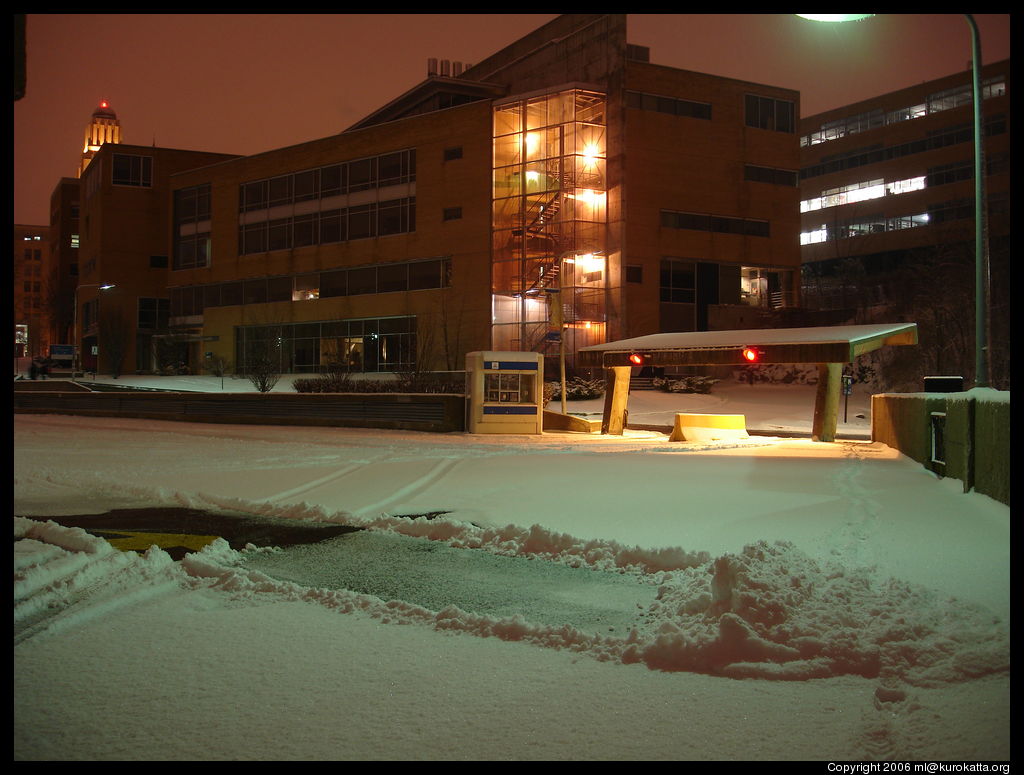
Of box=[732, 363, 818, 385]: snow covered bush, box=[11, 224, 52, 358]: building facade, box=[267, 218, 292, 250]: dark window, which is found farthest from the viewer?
box=[11, 224, 52, 358]: building facade

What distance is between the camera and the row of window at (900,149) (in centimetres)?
6869

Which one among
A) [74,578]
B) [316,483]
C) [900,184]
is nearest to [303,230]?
[316,483]

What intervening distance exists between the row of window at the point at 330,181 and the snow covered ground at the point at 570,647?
48.1m


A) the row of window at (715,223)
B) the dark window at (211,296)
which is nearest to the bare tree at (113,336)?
the dark window at (211,296)

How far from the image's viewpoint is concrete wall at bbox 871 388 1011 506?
8.93 metres

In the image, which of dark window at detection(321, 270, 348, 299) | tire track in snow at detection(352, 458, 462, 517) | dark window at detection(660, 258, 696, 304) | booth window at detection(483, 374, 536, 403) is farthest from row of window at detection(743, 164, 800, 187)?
tire track in snow at detection(352, 458, 462, 517)

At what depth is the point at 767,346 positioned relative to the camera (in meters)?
21.5

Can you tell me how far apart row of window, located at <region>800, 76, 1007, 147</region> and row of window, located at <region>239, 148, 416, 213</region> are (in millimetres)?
47451

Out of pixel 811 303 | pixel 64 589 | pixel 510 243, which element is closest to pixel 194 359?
pixel 510 243

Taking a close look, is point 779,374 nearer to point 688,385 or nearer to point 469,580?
point 688,385

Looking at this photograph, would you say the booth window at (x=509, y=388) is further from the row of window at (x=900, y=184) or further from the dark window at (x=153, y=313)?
the row of window at (x=900, y=184)

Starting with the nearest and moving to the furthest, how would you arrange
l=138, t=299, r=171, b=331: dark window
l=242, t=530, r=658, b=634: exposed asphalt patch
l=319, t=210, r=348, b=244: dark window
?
l=242, t=530, r=658, b=634: exposed asphalt patch, l=319, t=210, r=348, b=244: dark window, l=138, t=299, r=171, b=331: dark window

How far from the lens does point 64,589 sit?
21.4 ft

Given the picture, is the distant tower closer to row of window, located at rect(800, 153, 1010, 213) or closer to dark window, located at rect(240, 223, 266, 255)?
dark window, located at rect(240, 223, 266, 255)
